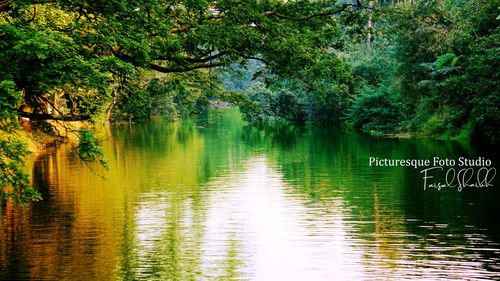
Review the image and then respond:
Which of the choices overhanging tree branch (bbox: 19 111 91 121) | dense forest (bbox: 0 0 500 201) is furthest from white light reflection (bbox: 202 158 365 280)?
overhanging tree branch (bbox: 19 111 91 121)

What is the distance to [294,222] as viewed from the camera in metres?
17.7

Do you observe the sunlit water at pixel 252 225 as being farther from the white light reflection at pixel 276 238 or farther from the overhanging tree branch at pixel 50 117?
the overhanging tree branch at pixel 50 117

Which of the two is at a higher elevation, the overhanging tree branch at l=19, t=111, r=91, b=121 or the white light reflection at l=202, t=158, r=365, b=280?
the overhanging tree branch at l=19, t=111, r=91, b=121

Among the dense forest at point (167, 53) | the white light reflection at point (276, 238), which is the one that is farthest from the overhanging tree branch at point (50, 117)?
the white light reflection at point (276, 238)

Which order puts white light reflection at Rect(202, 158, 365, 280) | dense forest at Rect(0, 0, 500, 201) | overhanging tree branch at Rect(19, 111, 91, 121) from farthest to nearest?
white light reflection at Rect(202, 158, 365, 280) < overhanging tree branch at Rect(19, 111, 91, 121) < dense forest at Rect(0, 0, 500, 201)

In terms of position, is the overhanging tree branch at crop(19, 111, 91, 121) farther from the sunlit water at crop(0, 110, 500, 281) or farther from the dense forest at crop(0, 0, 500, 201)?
the sunlit water at crop(0, 110, 500, 281)

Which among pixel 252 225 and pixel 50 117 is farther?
pixel 252 225

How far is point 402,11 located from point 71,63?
29.6ft

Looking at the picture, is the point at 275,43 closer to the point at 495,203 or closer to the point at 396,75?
the point at 495,203

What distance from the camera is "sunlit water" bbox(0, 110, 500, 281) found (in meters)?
13.1

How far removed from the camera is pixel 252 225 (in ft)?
58.1

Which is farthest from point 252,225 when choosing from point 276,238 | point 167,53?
point 167,53

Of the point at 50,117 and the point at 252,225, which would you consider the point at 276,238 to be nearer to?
the point at 252,225

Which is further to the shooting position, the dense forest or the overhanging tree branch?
the overhanging tree branch
